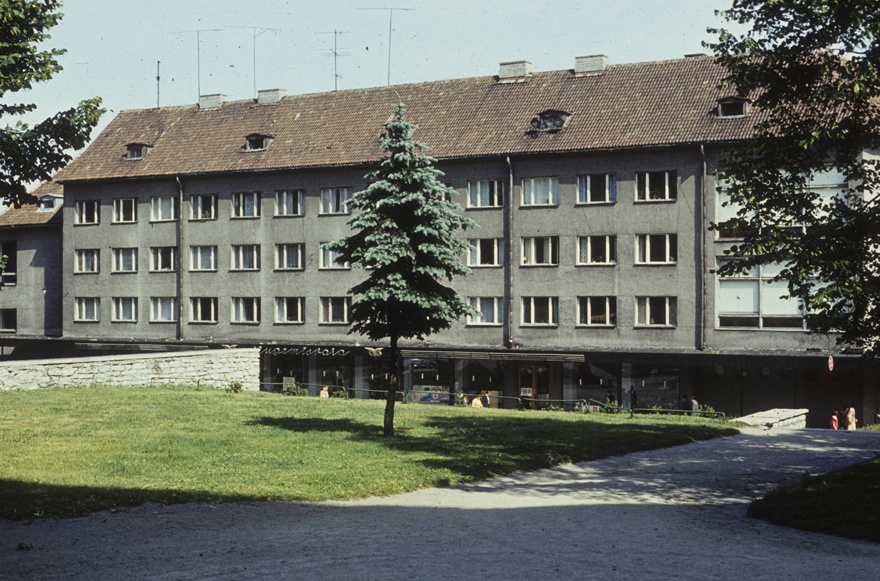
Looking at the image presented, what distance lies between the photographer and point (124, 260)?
2388 inches

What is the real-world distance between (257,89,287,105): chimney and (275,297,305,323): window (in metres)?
11.5

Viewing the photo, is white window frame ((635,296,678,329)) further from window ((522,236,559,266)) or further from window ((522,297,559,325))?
window ((522,236,559,266))

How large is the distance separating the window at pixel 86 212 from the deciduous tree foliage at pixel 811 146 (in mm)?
47850

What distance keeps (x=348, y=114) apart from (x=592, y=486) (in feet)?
133

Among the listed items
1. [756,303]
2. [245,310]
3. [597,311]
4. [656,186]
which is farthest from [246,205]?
[756,303]

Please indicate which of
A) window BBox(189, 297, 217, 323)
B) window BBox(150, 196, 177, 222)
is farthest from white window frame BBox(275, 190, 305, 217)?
window BBox(150, 196, 177, 222)

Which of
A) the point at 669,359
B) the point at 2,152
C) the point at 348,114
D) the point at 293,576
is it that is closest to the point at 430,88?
the point at 348,114

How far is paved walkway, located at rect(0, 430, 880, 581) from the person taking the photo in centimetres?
1145

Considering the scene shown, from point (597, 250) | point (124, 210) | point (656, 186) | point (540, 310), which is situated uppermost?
point (124, 210)

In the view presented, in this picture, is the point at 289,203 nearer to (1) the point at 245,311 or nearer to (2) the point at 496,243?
(1) the point at 245,311

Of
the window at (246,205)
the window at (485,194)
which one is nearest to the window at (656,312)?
the window at (485,194)

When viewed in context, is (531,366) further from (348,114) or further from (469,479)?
(469,479)

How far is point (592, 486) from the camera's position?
61.1 feet

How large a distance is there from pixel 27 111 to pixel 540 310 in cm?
3054
